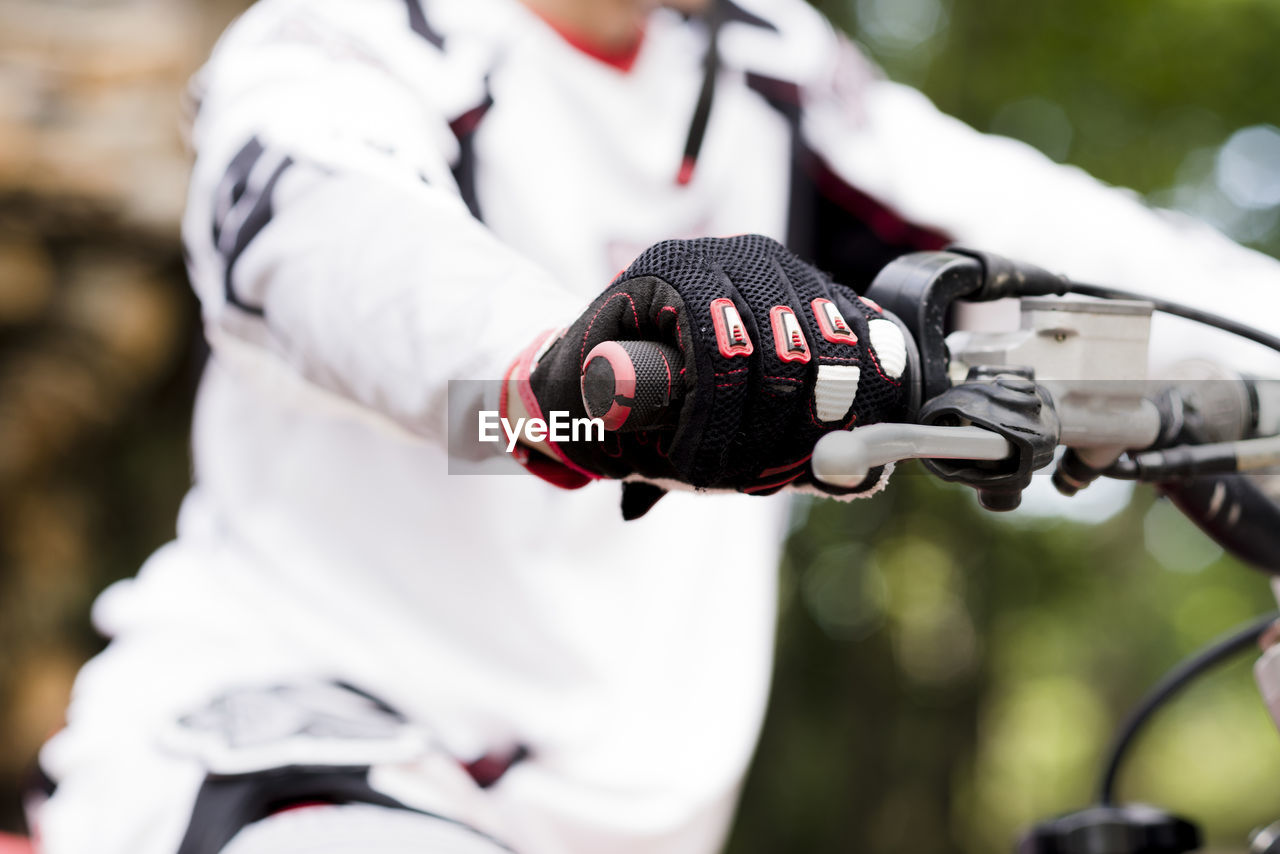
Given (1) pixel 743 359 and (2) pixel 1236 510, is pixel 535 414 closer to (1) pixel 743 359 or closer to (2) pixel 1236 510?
(1) pixel 743 359

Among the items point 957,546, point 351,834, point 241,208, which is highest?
point 241,208

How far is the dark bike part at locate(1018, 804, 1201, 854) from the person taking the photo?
3.16ft

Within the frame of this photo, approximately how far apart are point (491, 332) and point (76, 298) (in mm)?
3551

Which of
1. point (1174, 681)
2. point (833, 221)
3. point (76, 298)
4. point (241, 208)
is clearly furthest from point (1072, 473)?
point (76, 298)

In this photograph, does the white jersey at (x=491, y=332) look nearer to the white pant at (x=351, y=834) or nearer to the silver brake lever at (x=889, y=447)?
the white pant at (x=351, y=834)

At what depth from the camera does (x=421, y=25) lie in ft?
3.39

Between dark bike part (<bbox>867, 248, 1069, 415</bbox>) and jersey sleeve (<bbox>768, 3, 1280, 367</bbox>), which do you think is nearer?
dark bike part (<bbox>867, 248, 1069, 415</bbox>)

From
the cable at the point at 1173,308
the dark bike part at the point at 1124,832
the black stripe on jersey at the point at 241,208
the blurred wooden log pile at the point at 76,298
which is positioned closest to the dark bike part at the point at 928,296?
the cable at the point at 1173,308

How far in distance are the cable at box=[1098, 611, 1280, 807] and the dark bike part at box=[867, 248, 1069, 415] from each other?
48 cm

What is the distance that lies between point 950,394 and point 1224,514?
1.21 ft

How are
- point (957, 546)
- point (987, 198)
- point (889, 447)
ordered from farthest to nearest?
1. point (957, 546)
2. point (987, 198)
3. point (889, 447)

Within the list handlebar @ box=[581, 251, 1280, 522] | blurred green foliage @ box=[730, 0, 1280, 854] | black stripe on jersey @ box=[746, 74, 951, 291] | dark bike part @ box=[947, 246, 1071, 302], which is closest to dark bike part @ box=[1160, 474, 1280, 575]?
handlebar @ box=[581, 251, 1280, 522]
